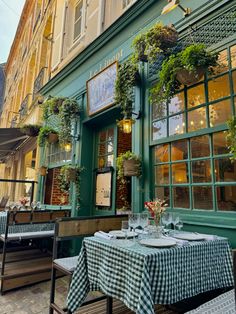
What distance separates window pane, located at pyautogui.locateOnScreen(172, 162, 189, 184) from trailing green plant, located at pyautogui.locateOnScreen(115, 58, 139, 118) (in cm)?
113

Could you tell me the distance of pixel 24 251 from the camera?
14.7 feet

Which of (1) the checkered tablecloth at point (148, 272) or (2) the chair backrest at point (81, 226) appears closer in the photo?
(1) the checkered tablecloth at point (148, 272)

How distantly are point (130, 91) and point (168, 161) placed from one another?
1.30 meters

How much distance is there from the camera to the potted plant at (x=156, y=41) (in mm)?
2883

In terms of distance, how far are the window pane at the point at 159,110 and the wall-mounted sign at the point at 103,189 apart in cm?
148

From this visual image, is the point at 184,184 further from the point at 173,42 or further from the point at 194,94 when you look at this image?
the point at 173,42

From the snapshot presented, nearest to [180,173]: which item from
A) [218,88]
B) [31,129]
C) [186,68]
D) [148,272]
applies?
[218,88]

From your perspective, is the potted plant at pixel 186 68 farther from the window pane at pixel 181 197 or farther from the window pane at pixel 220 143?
the window pane at pixel 181 197

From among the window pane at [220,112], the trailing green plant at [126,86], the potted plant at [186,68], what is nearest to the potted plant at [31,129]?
the trailing green plant at [126,86]

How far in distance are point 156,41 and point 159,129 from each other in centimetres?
110

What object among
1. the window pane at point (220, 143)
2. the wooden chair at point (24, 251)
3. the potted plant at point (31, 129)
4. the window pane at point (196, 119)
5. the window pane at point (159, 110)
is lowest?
the wooden chair at point (24, 251)

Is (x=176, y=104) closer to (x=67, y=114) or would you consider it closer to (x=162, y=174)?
(x=162, y=174)

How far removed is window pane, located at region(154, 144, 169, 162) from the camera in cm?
307

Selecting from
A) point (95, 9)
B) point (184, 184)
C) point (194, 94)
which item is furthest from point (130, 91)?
point (95, 9)
